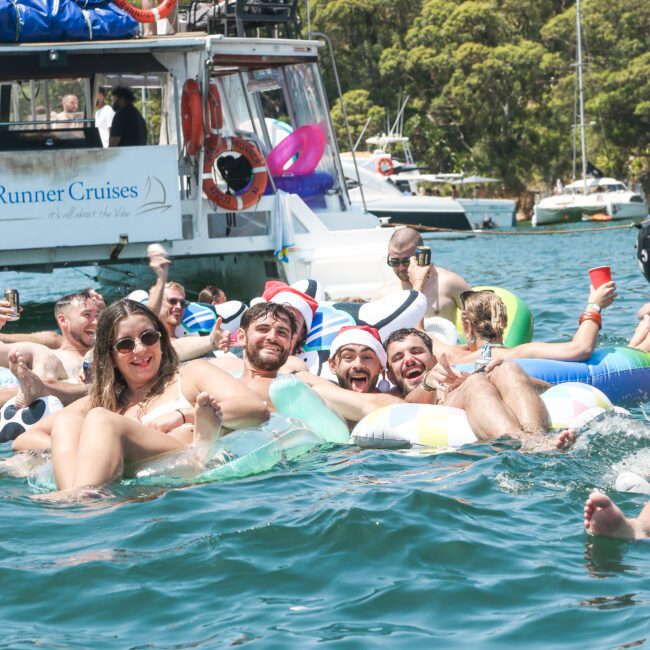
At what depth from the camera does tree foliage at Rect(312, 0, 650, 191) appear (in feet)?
159

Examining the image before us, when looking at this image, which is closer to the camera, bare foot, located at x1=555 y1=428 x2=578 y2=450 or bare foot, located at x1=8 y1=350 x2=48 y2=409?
bare foot, located at x1=555 y1=428 x2=578 y2=450

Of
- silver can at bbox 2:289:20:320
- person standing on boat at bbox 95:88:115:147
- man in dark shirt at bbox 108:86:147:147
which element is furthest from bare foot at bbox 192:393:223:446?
person standing on boat at bbox 95:88:115:147

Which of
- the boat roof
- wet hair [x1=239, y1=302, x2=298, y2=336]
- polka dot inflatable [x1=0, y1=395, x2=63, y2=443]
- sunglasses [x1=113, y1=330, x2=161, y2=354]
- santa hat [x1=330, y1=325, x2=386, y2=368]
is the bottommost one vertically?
polka dot inflatable [x1=0, y1=395, x2=63, y2=443]

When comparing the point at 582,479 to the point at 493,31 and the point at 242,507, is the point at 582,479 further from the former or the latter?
the point at 493,31

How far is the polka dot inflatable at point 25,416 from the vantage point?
23.9 ft

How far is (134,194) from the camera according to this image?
44.8 feet

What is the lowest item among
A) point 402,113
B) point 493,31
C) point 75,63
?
point 75,63

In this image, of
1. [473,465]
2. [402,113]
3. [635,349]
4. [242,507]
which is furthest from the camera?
[402,113]

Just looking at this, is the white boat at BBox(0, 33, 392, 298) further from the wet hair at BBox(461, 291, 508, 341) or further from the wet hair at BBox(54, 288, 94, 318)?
the wet hair at BBox(461, 291, 508, 341)

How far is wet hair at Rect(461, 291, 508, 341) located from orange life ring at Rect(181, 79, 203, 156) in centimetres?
692

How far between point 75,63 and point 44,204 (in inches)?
66.9

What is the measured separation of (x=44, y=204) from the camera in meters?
13.4

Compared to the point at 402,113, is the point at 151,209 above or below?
below

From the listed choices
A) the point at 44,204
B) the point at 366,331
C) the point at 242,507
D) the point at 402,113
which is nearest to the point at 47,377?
the point at 366,331
